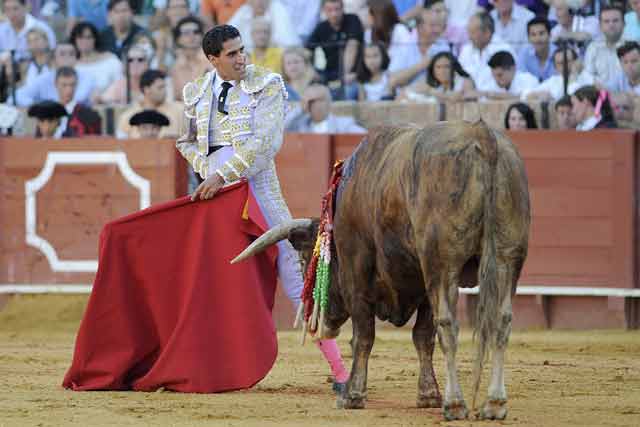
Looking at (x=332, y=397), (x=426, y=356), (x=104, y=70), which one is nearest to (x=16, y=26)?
(x=104, y=70)

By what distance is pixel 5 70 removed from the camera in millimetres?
10406

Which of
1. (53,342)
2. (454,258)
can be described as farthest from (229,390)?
(53,342)

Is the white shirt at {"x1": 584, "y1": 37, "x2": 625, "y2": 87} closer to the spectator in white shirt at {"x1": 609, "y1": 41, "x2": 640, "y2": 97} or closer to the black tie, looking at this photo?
the spectator in white shirt at {"x1": 609, "y1": 41, "x2": 640, "y2": 97}

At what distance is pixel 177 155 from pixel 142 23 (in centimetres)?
220

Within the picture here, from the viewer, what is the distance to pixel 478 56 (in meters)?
9.14

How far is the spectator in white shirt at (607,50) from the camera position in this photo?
862 cm

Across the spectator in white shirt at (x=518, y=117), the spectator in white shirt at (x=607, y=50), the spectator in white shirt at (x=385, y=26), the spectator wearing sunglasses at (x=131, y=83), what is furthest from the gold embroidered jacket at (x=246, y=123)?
the spectator wearing sunglasses at (x=131, y=83)

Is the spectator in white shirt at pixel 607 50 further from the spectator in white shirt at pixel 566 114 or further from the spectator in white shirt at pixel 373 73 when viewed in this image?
the spectator in white shirt at pixel 373 73

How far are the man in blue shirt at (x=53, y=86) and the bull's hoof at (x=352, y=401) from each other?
595 cm

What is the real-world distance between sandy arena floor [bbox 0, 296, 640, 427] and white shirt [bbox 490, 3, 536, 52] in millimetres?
2276

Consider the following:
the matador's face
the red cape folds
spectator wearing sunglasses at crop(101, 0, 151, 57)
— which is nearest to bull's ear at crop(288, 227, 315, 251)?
the red cape folds

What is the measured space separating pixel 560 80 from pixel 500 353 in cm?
490

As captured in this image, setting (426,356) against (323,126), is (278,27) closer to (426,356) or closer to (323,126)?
(323,126)

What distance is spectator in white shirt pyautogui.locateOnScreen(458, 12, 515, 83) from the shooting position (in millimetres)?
9109
